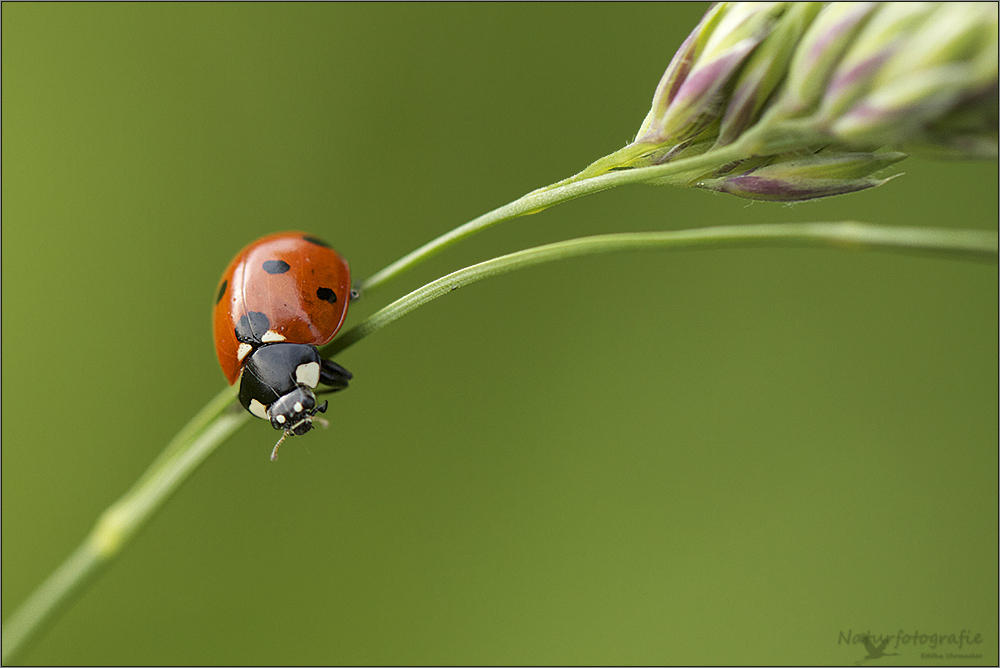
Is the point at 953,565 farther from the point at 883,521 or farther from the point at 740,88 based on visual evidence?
the point at 740,88

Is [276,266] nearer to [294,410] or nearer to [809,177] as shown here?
[294,410]

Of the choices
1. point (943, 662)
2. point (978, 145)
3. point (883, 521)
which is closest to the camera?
point (978, 145)

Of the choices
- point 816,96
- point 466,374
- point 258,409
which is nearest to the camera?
point 816,96

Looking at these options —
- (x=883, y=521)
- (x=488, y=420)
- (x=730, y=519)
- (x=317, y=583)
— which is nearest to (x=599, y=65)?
(x=488, y=420)

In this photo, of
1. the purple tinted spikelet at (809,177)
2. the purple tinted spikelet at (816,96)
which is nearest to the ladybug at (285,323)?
the purple tinted spikelet at (816,96)

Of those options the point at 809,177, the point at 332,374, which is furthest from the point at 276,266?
the point at 809,177

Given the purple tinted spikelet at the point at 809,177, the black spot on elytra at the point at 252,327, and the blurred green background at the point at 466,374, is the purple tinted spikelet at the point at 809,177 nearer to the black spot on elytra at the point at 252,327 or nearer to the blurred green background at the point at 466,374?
the black spot on elytra at the point at 252,327

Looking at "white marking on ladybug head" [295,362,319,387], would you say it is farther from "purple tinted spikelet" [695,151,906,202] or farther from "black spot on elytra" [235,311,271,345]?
"purple tinted spikelet" [695,151,906,202]
